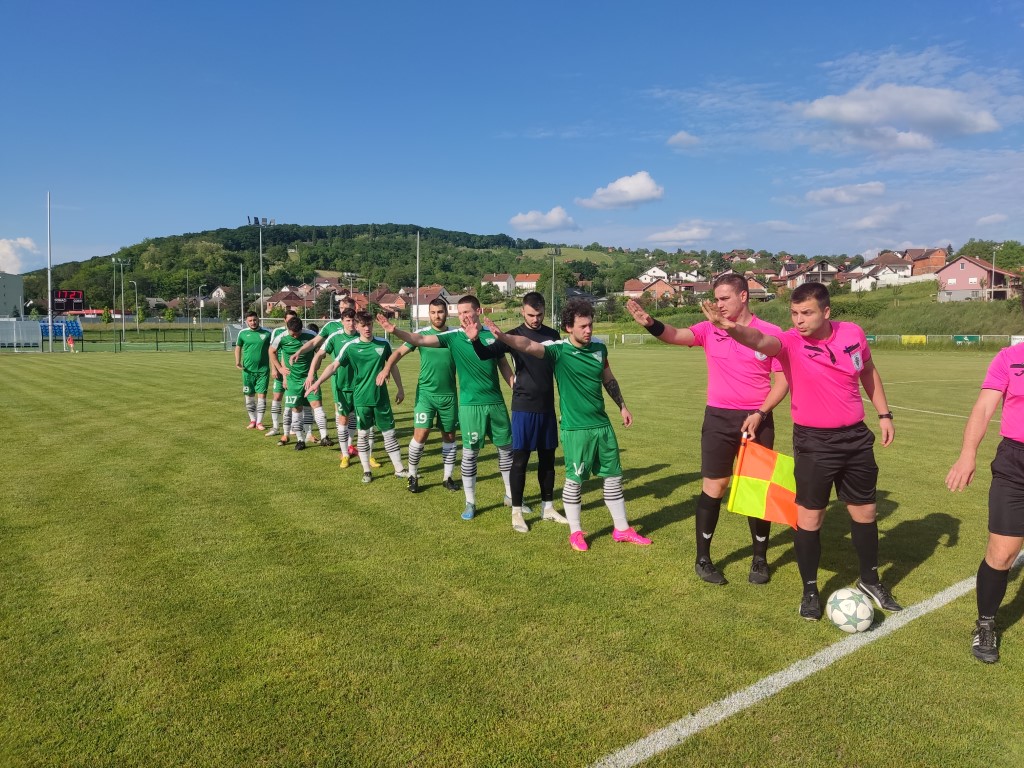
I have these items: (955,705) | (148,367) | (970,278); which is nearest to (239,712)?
(955,705)

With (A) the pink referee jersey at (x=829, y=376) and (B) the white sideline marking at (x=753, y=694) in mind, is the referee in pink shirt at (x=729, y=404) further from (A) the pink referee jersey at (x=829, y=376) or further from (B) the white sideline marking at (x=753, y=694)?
(B) the white sideline marking at (x=753, y=694)

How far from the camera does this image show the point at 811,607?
15.1 ft

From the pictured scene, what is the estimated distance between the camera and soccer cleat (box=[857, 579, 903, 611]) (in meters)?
4.77

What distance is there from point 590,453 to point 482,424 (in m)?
1.70

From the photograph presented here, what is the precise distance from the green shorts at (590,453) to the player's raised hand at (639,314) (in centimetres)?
150

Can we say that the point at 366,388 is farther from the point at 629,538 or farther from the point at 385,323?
the point at 629,538

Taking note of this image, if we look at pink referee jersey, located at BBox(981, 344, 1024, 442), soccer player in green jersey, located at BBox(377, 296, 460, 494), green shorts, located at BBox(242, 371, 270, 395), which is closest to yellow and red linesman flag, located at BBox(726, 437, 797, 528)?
pink referee jersey, located at BBox(981, 344, 1024, 442)

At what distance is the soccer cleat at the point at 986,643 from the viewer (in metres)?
4.02

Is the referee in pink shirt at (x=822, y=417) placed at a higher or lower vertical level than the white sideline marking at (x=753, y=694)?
higher

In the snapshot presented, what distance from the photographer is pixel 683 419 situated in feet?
47.3

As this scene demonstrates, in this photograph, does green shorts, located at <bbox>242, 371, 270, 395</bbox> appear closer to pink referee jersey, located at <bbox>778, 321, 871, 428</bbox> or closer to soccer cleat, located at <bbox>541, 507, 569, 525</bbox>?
soccer cleat, located at <bbox>541, 507, 569, 525</bbox>

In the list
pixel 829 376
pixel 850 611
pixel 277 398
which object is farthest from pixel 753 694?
pixel 277 398

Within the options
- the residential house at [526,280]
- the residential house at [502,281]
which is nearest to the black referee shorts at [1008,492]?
the residential house at [502,281]

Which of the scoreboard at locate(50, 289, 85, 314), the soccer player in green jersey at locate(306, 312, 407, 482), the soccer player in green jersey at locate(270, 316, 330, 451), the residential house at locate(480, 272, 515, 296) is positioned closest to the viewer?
the soccer player in green jersey at locate(306, 312, 407, 482)
